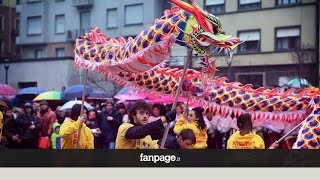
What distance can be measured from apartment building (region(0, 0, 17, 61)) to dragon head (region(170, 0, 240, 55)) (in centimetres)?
75

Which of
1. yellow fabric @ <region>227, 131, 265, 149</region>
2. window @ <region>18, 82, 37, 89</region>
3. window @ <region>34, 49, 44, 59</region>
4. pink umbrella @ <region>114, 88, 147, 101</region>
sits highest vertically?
window @ <region>34, 49, 44, 59</region>

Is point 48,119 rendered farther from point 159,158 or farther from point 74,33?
point 159,158

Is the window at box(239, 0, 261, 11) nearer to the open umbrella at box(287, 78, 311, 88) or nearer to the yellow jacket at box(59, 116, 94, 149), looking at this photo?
the open umbrella at box(287, 78, 311, 88)

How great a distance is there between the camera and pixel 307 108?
10.7ft

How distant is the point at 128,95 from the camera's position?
A: 13.9 feet

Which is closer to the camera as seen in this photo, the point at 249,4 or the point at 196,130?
the point at 249,4

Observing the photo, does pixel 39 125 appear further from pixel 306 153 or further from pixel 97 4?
pixel 306 153

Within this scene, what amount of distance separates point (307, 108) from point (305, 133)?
0.78ft

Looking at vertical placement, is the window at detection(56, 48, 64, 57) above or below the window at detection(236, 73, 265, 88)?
above

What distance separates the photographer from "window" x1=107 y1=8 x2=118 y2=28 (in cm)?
312

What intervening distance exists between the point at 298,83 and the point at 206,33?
1.97 feet

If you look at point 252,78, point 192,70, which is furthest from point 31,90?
point 252,78

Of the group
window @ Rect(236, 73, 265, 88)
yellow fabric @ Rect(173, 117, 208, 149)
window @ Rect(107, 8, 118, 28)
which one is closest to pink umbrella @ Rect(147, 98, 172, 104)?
yellow fabric @ Rect(173, 117, 208, 149)

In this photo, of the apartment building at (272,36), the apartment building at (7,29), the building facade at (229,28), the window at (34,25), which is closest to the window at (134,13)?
the building facade at (229,28)
